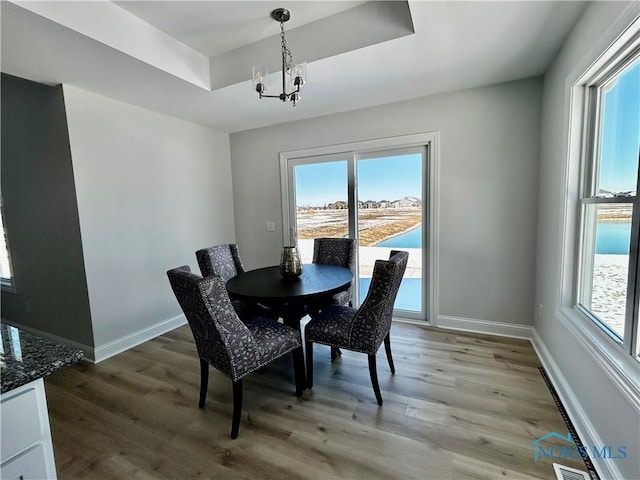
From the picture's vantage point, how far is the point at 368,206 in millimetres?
3322

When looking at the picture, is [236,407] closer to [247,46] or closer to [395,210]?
[395,210]

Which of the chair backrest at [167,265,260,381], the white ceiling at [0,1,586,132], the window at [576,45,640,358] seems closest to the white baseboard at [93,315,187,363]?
the chair backrest at [167,265,260,381]

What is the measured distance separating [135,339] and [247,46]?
2.96 m

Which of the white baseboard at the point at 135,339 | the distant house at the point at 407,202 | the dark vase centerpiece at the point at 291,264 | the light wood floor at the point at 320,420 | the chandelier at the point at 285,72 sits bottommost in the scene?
the light wood floor at the point at 320,420

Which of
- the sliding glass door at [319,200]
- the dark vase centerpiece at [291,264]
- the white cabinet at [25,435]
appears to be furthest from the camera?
the sliding glass door at [319,200]

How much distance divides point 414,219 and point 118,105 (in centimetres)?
318

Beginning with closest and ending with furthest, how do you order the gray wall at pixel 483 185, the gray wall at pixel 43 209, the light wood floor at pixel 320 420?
1. the light wood floor at pixel 320 420
2. the gray wall at pixel 43 209
3. the gray wall at pixel 483 185

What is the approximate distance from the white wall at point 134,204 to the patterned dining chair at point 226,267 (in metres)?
0.82

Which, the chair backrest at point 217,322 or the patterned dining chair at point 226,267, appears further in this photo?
the patterned dining chair at point 226,267

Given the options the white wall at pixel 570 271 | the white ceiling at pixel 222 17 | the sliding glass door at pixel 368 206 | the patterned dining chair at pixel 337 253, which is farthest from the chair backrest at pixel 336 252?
the white ceiling at pixel 222 17

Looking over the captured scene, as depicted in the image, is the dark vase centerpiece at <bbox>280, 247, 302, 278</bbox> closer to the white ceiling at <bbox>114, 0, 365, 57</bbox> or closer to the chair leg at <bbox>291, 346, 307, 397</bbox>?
the chair leg at <bbox>291, 346, 307, 397</bbox>

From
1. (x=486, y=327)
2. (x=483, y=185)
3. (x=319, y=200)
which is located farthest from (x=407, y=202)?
(x=486, y=327)

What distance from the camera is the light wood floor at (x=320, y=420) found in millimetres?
1468

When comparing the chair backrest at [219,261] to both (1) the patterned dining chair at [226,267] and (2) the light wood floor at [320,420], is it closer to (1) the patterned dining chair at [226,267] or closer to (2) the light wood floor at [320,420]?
(1) the patterned dining chair at [226,267]
